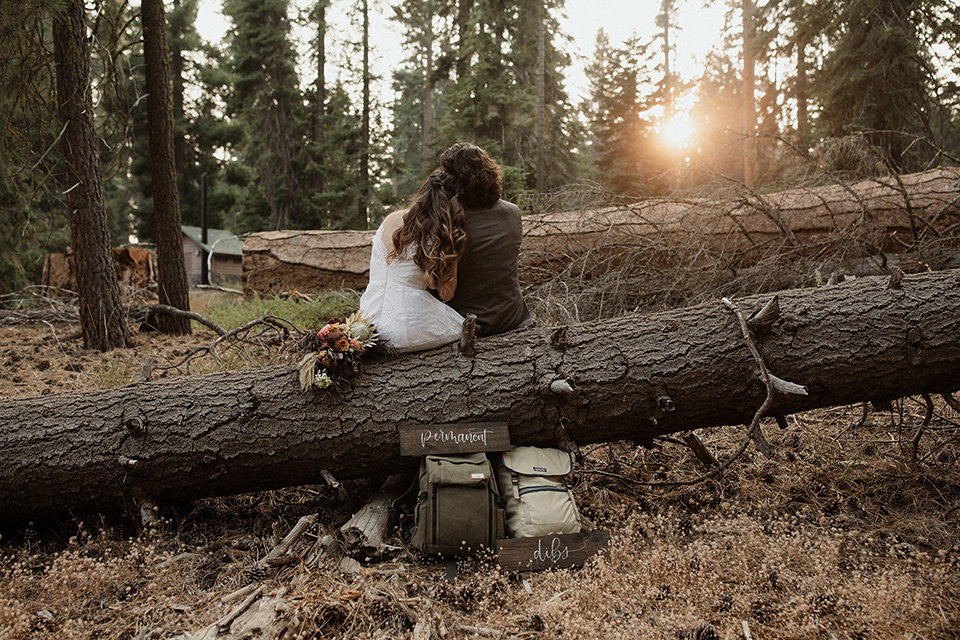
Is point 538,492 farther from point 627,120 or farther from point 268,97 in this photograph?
point 268,97

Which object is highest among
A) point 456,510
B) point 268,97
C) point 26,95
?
point 268,97

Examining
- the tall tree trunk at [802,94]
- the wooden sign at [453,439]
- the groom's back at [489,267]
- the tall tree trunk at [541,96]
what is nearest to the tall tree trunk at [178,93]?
the tall tree trunk at [541,96]

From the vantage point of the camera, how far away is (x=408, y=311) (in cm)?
318

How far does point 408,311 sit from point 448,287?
271 mm

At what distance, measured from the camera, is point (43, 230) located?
13.6 m

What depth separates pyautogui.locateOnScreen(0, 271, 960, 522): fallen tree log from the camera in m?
2.95

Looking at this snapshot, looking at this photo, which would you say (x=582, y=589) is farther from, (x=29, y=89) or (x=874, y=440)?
(x=29, y=89)

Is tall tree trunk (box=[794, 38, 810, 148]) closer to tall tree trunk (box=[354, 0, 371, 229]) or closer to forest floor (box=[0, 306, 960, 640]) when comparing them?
forest floor (box=[0, 306, 960, 640])

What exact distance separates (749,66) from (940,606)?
1790cm

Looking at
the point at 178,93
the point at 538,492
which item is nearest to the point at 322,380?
the point at 538,492

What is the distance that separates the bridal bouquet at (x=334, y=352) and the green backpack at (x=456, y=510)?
72 cm

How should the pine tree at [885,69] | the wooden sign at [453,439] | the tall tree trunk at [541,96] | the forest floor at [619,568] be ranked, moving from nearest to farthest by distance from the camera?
1. the forest floor at [619,568]
2. the wooden sign at [453,439]
3. the pine tree at [885,69]
4. the tall tree trunk at [541,96]

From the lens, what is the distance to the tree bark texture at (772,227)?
5.40 metres

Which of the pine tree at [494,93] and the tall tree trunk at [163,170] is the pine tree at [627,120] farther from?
the tall tree trunk at [163,170]
